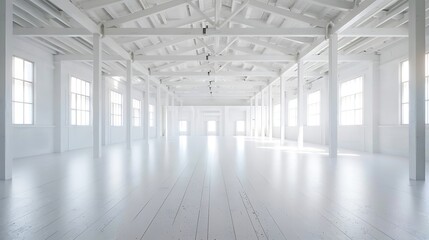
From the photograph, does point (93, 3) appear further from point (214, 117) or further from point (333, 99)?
point (214, 117)

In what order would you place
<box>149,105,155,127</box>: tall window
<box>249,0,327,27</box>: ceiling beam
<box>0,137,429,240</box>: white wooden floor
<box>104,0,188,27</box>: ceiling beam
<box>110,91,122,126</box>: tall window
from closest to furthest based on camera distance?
<box>0,137,429,240</box>: white wooden floor
<box>104,0,188,27</box>: ceiling beam
<box>249,0,327,27</box>: ceiling beam
<box>110,91,122,126</box>: tall window
<box>149,105,155,127</box>: tall window

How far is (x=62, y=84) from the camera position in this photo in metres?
10.4

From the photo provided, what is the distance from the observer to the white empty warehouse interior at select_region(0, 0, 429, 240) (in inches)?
105

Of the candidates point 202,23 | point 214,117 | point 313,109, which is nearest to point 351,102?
point 313,109

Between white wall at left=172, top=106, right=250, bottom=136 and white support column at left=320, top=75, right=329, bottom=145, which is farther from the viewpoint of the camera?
white wall at left=172, top=106, right=250, bottom=136

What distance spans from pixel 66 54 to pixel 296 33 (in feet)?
25.7

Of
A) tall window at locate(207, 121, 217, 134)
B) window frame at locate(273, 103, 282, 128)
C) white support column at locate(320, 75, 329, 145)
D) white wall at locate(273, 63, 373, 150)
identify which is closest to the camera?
white wall at locate(273, 63, 373, 150)

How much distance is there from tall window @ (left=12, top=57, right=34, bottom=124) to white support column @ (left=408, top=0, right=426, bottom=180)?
383 inches

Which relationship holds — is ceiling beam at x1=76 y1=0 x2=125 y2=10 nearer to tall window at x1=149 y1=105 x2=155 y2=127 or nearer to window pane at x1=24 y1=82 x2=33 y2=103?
window pane at x1=24 y1=82 x2=33 y2=103

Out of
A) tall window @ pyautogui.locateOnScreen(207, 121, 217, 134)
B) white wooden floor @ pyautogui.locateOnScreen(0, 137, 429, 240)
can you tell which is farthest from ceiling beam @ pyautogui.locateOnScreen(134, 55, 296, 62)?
tall window @ pyautogui.locateOnScreen(207, 121, 217, 134)

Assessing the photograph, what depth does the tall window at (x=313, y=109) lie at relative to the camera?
51.9 ft

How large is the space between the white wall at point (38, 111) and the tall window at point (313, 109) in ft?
42.0

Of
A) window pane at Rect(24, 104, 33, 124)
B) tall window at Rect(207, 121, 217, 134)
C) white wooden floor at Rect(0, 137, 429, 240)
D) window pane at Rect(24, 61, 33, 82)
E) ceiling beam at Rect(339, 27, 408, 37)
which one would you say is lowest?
white wooden floor at Rect(0, 137, 429, 240)

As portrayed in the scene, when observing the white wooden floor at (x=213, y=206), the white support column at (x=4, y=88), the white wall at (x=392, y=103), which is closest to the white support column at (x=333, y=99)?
the white wall at (x=392, y=103)
